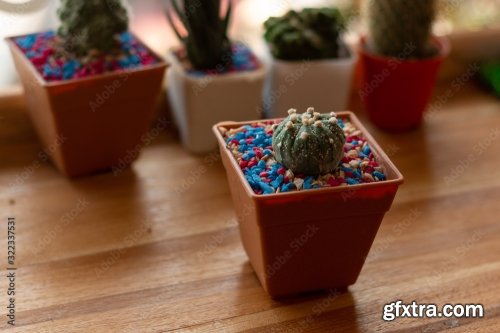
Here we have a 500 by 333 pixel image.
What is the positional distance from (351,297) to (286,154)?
35 cm

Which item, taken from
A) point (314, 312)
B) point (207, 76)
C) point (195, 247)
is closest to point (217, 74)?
point (207, 76)

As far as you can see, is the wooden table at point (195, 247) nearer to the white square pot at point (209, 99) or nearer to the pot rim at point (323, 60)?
the white square pot at point (209, 99)

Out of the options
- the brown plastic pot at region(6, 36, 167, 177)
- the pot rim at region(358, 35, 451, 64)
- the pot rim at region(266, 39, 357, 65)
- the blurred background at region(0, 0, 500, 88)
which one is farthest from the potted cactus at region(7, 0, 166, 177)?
the pot rim at region(358, 35, 451, 64)

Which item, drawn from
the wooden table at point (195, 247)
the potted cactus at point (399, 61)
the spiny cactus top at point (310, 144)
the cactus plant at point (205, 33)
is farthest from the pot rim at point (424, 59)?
the spiny cactus top at point (310, 144)

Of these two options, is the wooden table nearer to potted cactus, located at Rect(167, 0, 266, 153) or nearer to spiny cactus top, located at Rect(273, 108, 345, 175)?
potted cactus, located at Rect(167, 0, 266, 153)

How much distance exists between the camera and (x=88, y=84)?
152 centimetres

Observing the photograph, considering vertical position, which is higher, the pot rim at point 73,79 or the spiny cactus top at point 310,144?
the spiny cactus top at point 310,144

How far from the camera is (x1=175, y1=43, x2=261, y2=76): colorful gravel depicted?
1737mm

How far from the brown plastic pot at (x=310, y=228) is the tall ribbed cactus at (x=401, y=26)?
538 mm

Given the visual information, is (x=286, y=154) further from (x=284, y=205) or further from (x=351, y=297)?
(x=351, y=297)

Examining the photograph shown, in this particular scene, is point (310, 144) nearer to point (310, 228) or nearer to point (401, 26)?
Answer: point (310, 228)

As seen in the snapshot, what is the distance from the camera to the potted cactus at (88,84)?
1537mm

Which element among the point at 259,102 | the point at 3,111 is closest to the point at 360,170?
the point at 259,102

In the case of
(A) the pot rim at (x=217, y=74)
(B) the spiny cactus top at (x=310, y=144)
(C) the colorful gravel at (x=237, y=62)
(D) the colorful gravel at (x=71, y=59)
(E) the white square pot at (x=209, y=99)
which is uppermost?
(B) the spiny cactus top at (x=310, y=144)
